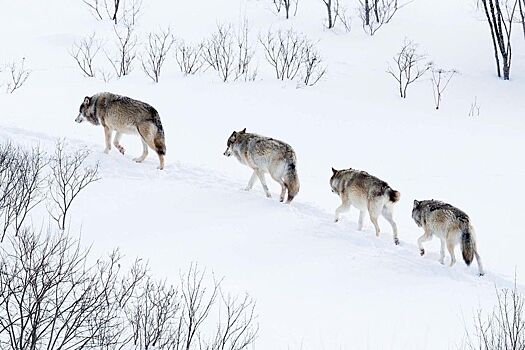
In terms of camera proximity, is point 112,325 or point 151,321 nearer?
point 151,321

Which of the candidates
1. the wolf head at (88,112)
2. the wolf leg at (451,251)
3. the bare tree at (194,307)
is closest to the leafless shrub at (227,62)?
the wolf head at (88,112)

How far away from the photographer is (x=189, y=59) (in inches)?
1051

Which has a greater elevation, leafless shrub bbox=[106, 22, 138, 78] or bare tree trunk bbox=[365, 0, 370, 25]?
bare tree trunk bbox=[365, 0, 370, 25]

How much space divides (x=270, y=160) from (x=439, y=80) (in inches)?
614

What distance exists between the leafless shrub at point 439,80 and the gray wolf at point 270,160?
12500mm

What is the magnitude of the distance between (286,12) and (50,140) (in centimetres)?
2509

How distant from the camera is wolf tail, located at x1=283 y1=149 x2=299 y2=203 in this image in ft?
40.0

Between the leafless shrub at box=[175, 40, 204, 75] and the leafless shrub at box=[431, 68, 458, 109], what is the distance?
8891 millimetres

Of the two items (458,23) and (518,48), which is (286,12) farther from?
(518,48)

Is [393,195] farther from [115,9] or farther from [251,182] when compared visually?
[115,9]

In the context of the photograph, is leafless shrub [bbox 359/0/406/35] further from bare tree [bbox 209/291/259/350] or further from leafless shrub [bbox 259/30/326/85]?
bare tree [bbox 209/291/259/350]

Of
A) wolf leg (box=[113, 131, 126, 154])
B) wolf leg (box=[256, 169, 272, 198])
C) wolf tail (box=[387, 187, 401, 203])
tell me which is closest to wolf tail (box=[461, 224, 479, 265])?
wolf tail (box=[387, 187, 401, 203])

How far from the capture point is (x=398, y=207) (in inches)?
528

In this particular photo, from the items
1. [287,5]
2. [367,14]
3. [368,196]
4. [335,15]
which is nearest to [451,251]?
[368,196]
